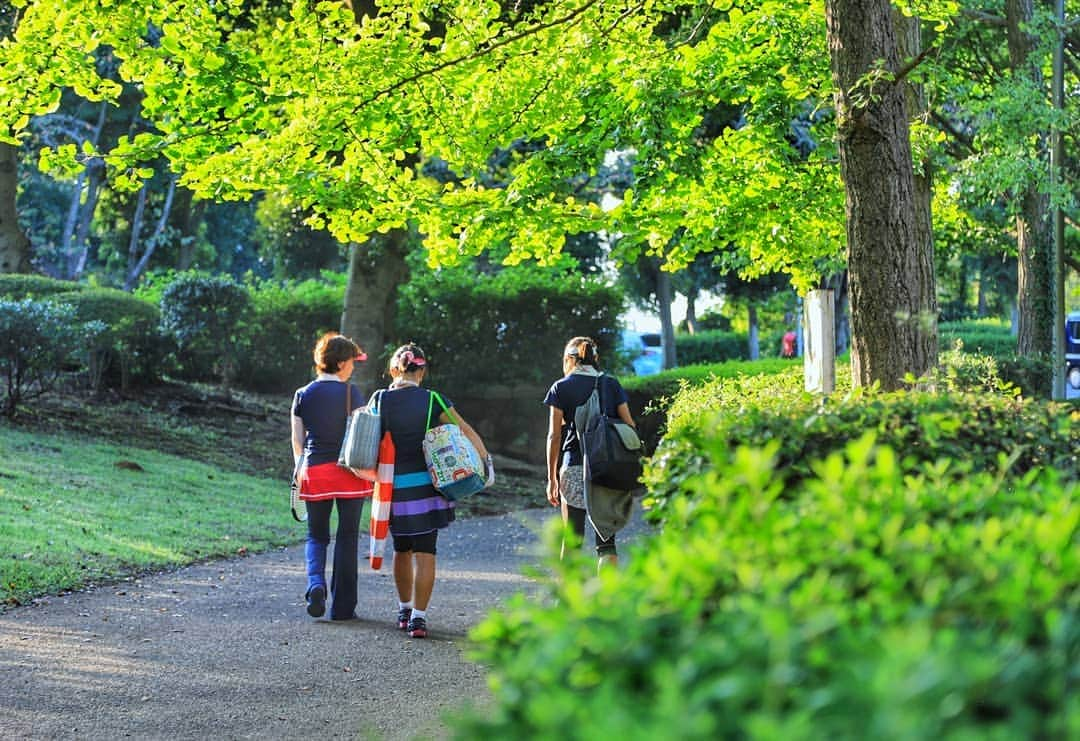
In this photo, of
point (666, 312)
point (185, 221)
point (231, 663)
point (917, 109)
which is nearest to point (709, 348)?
point (666, 312)

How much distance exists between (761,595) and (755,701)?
35 cm

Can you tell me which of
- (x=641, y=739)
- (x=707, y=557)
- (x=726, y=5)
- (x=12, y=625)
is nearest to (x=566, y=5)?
(x=726, y=5)

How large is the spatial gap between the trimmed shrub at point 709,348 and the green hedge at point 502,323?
25706 millimetres

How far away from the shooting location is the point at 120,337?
2089 cm

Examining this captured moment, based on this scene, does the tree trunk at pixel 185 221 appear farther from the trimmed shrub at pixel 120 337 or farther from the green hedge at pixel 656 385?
the green hedge at pixel 656 385

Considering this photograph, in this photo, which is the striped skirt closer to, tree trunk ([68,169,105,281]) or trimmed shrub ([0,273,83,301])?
trimmed shrub ([0,273,83,301])

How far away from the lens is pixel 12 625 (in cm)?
840

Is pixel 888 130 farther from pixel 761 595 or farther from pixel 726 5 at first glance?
pixel 761 595

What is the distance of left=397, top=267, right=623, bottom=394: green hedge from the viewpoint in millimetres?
21531

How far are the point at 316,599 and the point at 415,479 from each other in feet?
3.61

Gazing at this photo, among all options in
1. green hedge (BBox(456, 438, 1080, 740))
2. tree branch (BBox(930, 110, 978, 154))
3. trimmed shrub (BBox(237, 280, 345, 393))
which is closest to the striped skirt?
green hedge (BBox(456, 438, 1080, 740))


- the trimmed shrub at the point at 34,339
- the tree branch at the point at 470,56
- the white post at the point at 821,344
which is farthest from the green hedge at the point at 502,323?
the white post at the point at 821,344

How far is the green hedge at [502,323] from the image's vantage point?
70.6 feet

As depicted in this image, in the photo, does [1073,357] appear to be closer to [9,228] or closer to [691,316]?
[691,316]
